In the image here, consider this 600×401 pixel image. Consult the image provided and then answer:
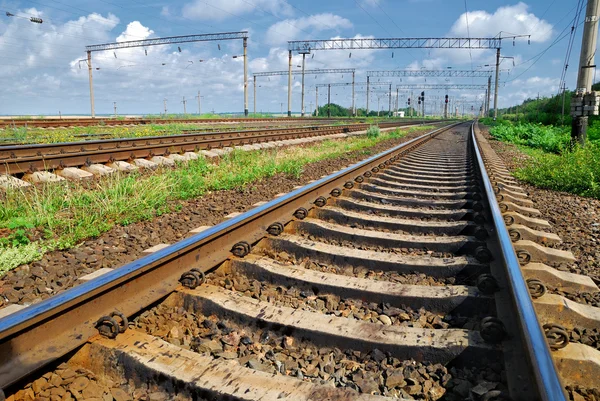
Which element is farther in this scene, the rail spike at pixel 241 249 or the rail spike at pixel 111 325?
the rail spike at pixel 241 249

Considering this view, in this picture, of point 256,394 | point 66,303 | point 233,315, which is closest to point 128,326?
point 66,303

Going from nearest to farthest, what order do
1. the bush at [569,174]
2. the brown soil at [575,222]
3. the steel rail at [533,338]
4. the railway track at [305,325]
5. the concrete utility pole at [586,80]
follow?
the steel rail at [533,338], the railway track at [305,325], the brown soil at [575,222], the bush at [569,174], the concrete utility pole at [586,80]

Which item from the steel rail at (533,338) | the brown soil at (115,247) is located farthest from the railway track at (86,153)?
the steel rail at (533,338)

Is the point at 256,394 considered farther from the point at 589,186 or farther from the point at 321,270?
the point at 589,186

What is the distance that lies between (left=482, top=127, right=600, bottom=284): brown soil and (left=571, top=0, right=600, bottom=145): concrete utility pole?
661 centimetres

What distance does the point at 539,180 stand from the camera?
7.32 m

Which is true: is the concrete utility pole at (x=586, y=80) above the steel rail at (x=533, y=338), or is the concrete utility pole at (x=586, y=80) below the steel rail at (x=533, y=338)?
above

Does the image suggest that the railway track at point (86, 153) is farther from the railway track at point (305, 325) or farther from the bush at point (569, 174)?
the bush at point (569, 174)

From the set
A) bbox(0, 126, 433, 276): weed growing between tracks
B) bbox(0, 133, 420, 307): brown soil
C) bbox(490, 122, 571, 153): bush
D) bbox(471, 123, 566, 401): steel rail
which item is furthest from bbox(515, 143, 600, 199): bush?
bbox(490, 122, 571, 153): bush

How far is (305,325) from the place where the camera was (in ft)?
7.13

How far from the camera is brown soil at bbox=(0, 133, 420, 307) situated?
306 centimetres

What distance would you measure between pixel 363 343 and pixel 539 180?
6478 millimetres

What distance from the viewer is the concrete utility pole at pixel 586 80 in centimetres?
1177

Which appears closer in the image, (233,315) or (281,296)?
(233,315)
